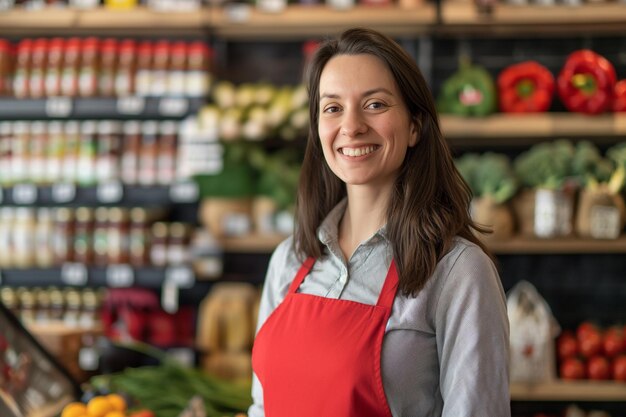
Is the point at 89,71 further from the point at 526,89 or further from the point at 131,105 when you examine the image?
the point at 526,89

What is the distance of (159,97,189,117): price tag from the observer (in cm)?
412

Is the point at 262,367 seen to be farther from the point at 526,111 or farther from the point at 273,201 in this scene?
the point at 526,111

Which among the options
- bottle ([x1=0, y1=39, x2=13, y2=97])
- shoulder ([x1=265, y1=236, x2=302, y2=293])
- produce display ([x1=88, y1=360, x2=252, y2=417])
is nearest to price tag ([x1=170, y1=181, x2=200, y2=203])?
bottle ([x1=0, y1=39, x2=13, y2=97])

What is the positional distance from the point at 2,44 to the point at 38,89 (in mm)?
309

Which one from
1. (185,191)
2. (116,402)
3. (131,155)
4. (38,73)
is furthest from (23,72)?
(116,402)

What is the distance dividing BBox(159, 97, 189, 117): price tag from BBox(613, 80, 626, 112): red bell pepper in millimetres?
2136

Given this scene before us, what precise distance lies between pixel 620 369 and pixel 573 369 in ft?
0.70

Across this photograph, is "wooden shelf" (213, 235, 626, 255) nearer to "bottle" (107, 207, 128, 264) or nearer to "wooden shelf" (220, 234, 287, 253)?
"wooden shelf" (220, 234, 287, 253)

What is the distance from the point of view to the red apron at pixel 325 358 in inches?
58.1

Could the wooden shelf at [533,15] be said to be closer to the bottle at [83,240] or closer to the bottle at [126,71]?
the bottle at [126,71]

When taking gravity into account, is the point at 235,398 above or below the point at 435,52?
below

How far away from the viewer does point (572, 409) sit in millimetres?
3928

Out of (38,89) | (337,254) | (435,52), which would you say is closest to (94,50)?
(38,89)

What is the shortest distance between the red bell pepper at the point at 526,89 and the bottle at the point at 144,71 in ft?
5.95
